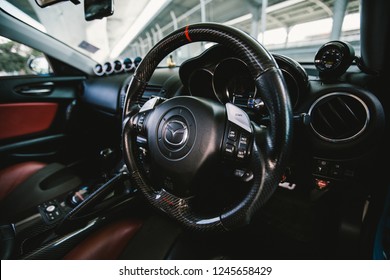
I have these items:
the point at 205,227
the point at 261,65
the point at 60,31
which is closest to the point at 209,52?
the point at 261,65

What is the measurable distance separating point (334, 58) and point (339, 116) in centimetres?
26

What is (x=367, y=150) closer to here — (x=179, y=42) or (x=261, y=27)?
(x=179, y=42)

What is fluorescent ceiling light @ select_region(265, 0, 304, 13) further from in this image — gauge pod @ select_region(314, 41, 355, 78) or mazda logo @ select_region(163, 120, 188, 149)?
mazda logo @ select_region(163, 120, 188, 149)

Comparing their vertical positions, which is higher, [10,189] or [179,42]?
[179,42]

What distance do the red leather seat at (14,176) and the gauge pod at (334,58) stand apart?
72.1 inches

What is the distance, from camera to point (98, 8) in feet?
4.56

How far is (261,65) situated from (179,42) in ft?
1.11

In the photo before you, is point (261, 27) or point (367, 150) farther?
point (261, 27)

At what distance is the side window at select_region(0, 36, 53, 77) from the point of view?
1870 mm

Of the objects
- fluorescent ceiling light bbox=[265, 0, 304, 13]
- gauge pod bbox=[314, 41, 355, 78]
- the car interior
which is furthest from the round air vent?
fluorescent ceiling light bbox=[265, 0, 304, 13]

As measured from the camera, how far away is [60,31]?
2.13 metres

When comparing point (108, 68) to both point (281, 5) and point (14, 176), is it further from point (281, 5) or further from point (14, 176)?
point (281, 5)

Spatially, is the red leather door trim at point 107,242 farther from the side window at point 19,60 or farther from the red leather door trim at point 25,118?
the side window at point 19,60
